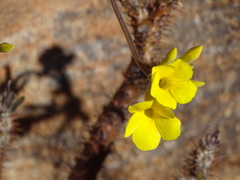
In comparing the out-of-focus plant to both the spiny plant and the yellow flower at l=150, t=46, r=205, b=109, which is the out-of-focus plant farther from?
the yellow flower at l=150, t=46, r=205, b=109

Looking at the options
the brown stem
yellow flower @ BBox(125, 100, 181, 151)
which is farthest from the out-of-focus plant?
yellow flower @ BBox(125, 100, 181, 151)

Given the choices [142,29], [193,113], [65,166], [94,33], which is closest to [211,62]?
[193,113]

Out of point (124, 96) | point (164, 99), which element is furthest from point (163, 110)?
point (124, 96)

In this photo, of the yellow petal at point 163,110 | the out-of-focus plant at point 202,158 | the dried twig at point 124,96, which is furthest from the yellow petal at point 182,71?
the out-of-focus plant at point 202,158

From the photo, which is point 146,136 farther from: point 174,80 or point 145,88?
point 145,88

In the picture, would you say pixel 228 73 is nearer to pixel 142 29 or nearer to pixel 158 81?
pixel 142 29
